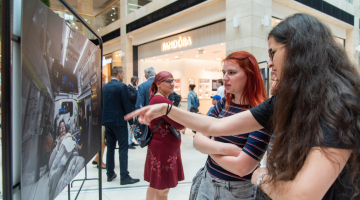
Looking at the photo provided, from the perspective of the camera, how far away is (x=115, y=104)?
12.1ft

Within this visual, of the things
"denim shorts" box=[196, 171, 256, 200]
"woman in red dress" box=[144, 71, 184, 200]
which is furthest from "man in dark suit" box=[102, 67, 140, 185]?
"denim shorts" box=[196, 171, 256, 200]

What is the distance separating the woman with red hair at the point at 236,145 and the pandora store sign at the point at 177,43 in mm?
8656

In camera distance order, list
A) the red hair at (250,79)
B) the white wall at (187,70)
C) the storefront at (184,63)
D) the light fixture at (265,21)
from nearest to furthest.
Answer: the red hair at (250,79) < the light fixture at (265,21) < the storefront at (184,63) < the white wall at (187,70)

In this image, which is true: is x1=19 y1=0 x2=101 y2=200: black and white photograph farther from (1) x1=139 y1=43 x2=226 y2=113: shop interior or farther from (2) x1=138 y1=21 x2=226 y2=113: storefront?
(1) x1=139 y1=43 x2=226 y2=113: shop interior

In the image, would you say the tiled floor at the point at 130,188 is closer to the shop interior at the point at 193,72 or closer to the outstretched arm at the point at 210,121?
the outstretched arm at the point at 210,121

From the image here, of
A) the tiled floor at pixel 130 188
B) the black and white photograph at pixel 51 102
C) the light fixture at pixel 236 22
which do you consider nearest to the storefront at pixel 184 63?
the light fixture at pixel 236 22

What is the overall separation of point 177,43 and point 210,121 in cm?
988

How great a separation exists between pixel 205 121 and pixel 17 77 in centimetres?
80

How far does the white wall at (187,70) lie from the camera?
14077mm

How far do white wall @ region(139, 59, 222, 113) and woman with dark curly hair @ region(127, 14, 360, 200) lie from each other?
13.0 metres

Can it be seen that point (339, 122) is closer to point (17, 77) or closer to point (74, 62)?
point (17, 77)

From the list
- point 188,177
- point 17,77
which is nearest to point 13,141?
point 17,77

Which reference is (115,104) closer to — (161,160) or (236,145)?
(161,160)

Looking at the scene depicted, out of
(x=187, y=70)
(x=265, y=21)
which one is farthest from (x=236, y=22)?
(x=187, y=70)
